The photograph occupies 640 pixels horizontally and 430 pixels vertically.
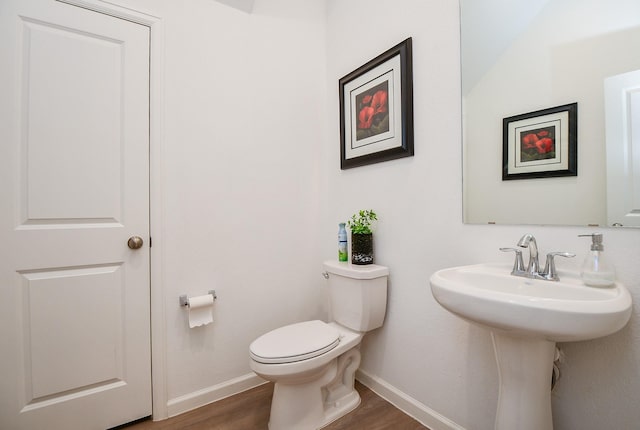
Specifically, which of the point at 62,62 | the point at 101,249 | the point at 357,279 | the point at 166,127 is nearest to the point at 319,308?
the point at 357,279

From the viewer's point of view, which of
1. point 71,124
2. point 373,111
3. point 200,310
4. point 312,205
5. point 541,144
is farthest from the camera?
point 312,205

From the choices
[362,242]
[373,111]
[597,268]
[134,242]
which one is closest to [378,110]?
[373,111]

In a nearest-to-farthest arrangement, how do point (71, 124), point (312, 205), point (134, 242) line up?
point (71, 124), point (134, 242), point (312, 205)

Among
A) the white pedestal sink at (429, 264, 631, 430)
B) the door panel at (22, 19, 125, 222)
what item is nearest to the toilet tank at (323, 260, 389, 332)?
the white pedestal sink at (429, 264, 631, 430)

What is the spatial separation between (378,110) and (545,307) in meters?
1.24

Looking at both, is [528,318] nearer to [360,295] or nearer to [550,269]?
[550,269]

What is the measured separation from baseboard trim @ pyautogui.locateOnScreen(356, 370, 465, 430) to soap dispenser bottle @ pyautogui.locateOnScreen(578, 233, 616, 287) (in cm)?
86

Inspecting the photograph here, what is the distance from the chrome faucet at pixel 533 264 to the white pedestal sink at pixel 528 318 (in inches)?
1.2

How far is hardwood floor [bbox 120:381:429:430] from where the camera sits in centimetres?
139

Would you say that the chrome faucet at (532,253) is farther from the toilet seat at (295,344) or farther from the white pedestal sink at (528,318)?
the toilet seat at (295,344)

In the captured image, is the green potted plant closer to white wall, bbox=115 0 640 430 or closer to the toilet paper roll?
white wall, bbox=115 0 640 430

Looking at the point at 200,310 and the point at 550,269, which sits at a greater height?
the point at 550,269

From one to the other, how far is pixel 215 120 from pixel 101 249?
87 centimetres

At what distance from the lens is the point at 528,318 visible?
27.7 inches
